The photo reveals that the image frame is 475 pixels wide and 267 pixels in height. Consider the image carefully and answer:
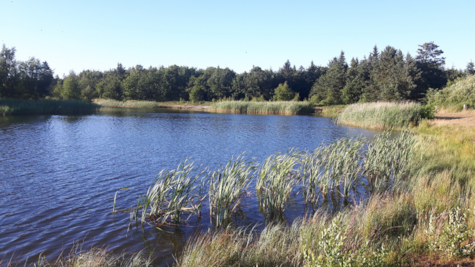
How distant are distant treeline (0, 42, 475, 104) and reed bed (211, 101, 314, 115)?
16.3 metres

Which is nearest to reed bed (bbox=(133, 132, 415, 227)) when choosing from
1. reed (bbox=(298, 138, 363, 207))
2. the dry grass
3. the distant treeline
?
reed (bbox=(298, 138, 363, 207))

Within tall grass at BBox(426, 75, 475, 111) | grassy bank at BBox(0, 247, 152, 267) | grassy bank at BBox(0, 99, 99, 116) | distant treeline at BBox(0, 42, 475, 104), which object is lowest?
grassy bank at BBox(0, 247, 152, 267)

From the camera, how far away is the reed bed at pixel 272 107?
53.2 meters

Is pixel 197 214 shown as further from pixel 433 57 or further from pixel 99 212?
pixel 433 57

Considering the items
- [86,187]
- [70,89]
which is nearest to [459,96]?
[86,187]

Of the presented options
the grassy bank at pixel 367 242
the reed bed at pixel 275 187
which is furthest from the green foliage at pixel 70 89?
the grassy bank at pixel 367 242

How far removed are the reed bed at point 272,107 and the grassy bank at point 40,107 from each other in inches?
1017

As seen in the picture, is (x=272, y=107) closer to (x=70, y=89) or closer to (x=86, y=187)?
(x=70, y=89)

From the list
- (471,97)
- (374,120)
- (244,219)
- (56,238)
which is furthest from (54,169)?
(471,97)

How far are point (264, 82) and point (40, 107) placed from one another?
220 feet

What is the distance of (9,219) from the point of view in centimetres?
717

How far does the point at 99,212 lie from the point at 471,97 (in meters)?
47.6

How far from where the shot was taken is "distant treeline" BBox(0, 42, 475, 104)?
5038cm

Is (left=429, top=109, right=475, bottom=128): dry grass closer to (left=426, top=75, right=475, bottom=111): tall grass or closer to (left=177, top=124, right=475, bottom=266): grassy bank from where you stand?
(left=426, top=75, right=475, bottom=111): tall grass
